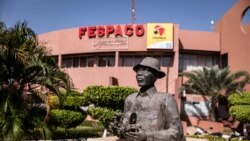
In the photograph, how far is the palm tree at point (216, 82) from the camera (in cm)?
2453

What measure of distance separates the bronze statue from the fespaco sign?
2436 cm

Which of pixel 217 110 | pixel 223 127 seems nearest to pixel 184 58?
pixel 217 110

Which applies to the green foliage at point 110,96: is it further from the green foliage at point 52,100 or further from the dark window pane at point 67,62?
the dark window pane at point 67,62

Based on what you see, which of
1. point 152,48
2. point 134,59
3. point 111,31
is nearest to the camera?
point 152,48

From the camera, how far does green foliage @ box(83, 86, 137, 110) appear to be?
63.7ft

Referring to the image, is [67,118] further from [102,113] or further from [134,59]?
[134,59]

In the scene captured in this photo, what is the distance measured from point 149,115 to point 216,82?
2078 centimetres

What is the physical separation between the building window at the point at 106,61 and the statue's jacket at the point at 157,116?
25.8m

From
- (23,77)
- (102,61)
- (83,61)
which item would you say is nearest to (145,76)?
(23,77)

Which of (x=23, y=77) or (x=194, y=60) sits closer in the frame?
(x=23, y=77)

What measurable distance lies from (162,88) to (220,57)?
5.83 metres

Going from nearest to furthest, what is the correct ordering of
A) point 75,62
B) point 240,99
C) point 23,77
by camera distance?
1. point 23,77
2. point 240,99
3. point 75,62

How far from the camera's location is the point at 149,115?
4719mm

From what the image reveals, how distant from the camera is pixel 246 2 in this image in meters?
27.2
